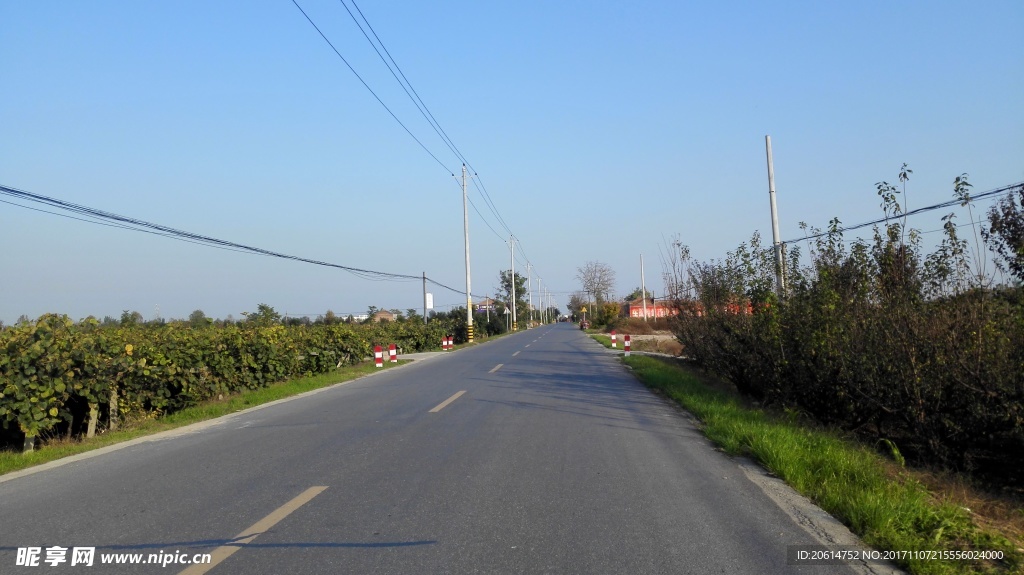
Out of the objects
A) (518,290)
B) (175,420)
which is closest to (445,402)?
(175,420)

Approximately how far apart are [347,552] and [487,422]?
597 centimetres

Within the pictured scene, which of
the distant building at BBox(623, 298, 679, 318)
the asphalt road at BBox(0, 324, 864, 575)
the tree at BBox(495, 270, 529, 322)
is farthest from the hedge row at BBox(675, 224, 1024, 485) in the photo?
the tree at BBox(495, 270, 529, 322)

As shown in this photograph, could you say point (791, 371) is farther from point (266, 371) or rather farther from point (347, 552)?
point (266, 371)

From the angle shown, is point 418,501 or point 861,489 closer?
point 418,501

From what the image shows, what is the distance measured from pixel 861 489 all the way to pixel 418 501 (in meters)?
4.05

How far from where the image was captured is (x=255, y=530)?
224 inches

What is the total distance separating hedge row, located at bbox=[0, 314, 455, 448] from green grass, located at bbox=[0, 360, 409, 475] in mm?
310

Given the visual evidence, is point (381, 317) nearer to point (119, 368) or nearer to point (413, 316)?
point (413, 316)

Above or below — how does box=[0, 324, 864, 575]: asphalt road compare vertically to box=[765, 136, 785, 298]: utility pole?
below

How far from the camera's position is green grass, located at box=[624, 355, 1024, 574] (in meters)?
5.24

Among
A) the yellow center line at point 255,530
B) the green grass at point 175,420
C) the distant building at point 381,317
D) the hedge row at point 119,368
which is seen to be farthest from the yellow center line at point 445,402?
the distant building at point 381,317

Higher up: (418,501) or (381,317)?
(381,317)

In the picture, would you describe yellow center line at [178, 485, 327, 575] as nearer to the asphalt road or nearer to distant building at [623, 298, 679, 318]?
the asphalt road

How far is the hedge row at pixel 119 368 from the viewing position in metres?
10.3
